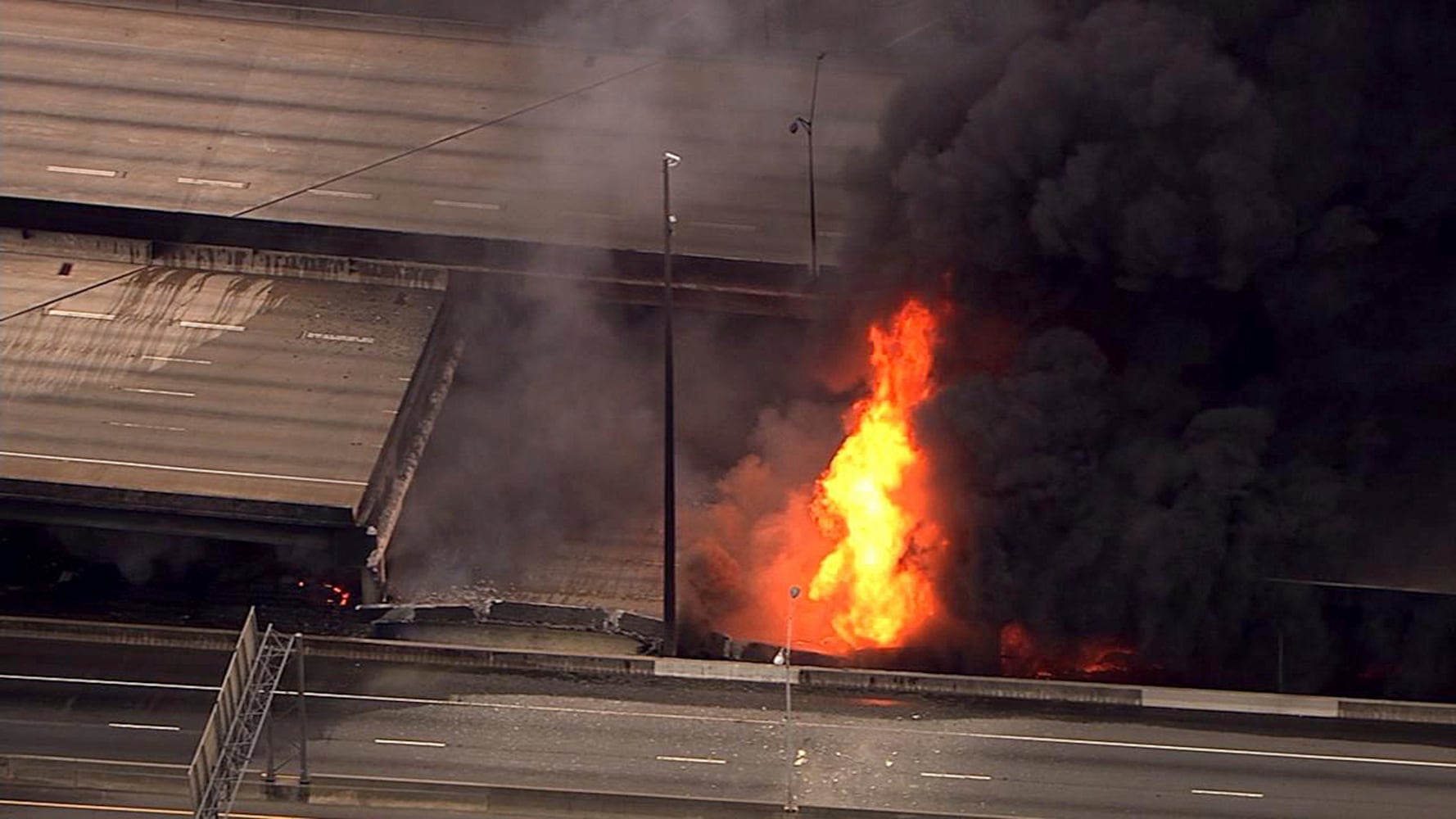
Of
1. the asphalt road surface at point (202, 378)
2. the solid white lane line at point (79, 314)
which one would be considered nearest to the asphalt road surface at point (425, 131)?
the asphalt road surface at point (202, 378)

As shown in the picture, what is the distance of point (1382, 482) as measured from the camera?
204 ft

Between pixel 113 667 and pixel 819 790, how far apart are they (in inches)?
715

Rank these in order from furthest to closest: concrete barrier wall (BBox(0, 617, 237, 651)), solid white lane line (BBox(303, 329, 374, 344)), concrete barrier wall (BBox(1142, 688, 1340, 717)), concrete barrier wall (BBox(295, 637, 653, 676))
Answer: solid white lane line (BBox(303, 329, 374, 344))
concrete barrier wall (BBox(0, 617, 237, 651))
concrete barrier wall (BBox(295, 637, 653, 676))
concrete barrier wall (BBox(1142, 688, 1340, 717))

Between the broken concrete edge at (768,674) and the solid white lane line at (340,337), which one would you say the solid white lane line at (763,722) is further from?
the solid white lane line at (340,337)

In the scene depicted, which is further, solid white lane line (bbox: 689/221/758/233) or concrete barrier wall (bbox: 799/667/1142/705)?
solid white lane line (bbox: 689/221/758/233)

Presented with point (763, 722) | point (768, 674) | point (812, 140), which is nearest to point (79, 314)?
point (812, 140)

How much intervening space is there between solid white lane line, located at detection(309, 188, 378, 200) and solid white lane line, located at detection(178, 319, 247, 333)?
5.33 metres

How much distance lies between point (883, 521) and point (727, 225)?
13.2m

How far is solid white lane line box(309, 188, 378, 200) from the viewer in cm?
7125

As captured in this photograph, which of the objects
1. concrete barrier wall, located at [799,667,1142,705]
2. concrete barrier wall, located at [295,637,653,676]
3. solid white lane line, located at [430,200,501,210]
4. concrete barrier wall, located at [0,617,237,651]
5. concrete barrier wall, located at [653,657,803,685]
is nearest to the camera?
concrete barrier wall, located at [799,667,1142,705]

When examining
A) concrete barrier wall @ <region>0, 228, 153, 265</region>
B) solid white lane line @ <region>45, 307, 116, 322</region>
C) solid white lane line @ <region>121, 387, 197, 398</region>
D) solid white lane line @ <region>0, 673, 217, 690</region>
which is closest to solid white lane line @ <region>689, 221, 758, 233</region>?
solid white lane line @ <region>121, 387, 197, 398</region>

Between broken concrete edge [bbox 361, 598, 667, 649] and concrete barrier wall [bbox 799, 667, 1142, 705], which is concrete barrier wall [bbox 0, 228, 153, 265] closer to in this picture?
broken concrete edge [bbox 361, 598, 667, 649]

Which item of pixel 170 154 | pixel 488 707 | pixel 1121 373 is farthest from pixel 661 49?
pixel 488 707

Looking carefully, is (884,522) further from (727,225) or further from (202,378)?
(202,378)
